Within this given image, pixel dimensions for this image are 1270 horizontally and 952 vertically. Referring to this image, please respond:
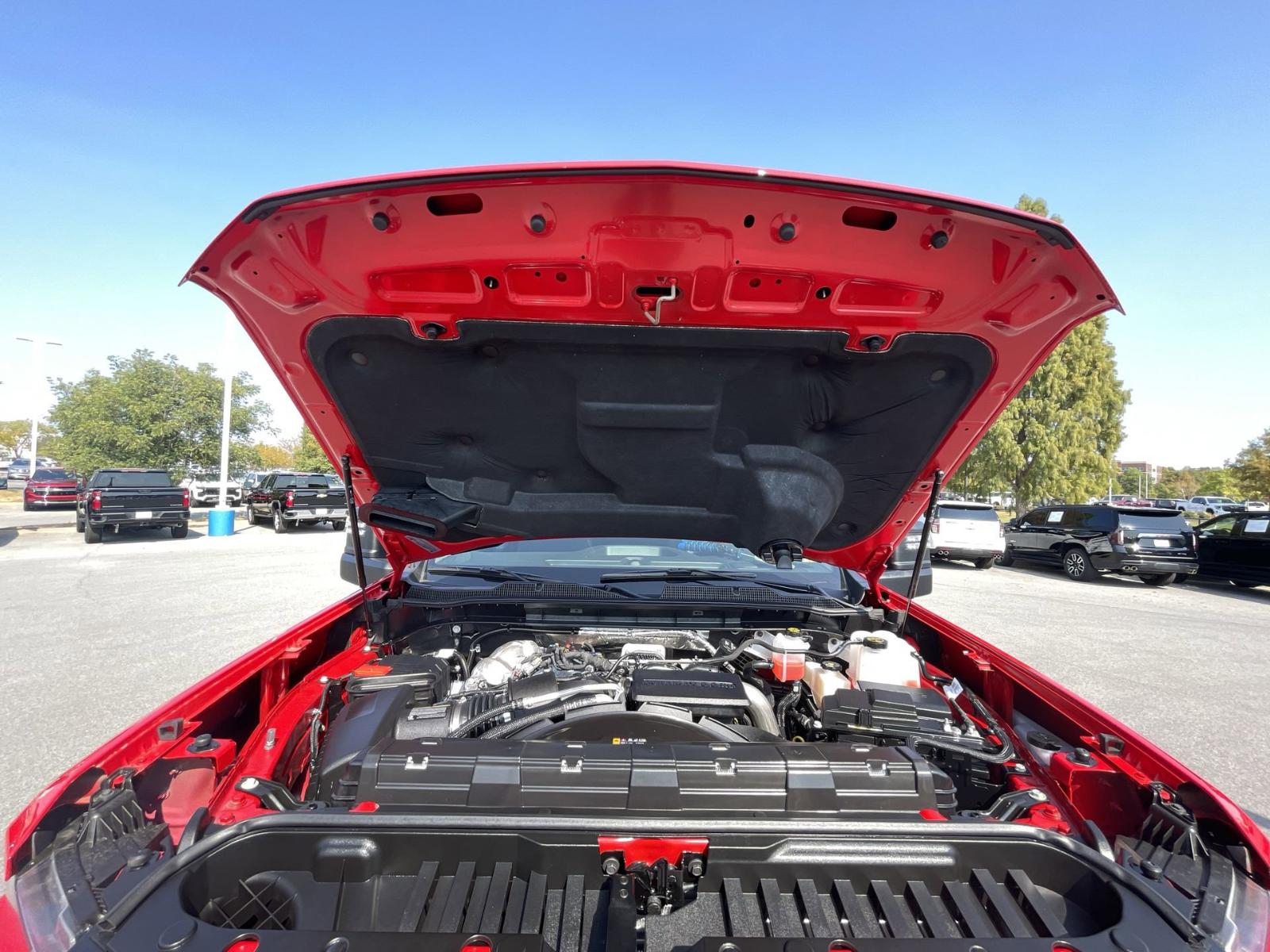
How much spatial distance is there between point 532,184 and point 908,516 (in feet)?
6.36

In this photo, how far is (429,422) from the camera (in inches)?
84.8

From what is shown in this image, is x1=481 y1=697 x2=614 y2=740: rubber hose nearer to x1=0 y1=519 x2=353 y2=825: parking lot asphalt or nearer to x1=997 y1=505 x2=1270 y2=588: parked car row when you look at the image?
x1=0 y1=519 x2=353 y2=825: parking lot asphalt

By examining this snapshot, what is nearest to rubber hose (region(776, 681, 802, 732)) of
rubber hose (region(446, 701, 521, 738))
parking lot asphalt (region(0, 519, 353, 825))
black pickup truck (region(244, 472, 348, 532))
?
rubber hose (region(446, 701, 521, 738))

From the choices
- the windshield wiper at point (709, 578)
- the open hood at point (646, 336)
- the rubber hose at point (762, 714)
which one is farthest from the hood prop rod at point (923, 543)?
the rubber hose at point (762, 714)

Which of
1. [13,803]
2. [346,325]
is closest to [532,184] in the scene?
[346,325]

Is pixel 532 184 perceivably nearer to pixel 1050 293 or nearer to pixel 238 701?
pixel 1050 293

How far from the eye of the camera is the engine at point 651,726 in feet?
4.16

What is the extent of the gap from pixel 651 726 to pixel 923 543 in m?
1.38

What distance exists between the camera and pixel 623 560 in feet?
9.66

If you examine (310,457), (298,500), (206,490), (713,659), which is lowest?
(206,490)

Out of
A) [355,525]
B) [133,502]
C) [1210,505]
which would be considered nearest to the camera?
[355,525]

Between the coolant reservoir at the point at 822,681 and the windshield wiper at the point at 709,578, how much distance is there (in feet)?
1.58

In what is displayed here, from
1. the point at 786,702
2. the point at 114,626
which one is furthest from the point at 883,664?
the point at 114,626

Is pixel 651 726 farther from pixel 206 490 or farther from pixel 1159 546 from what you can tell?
pixel 206 490
